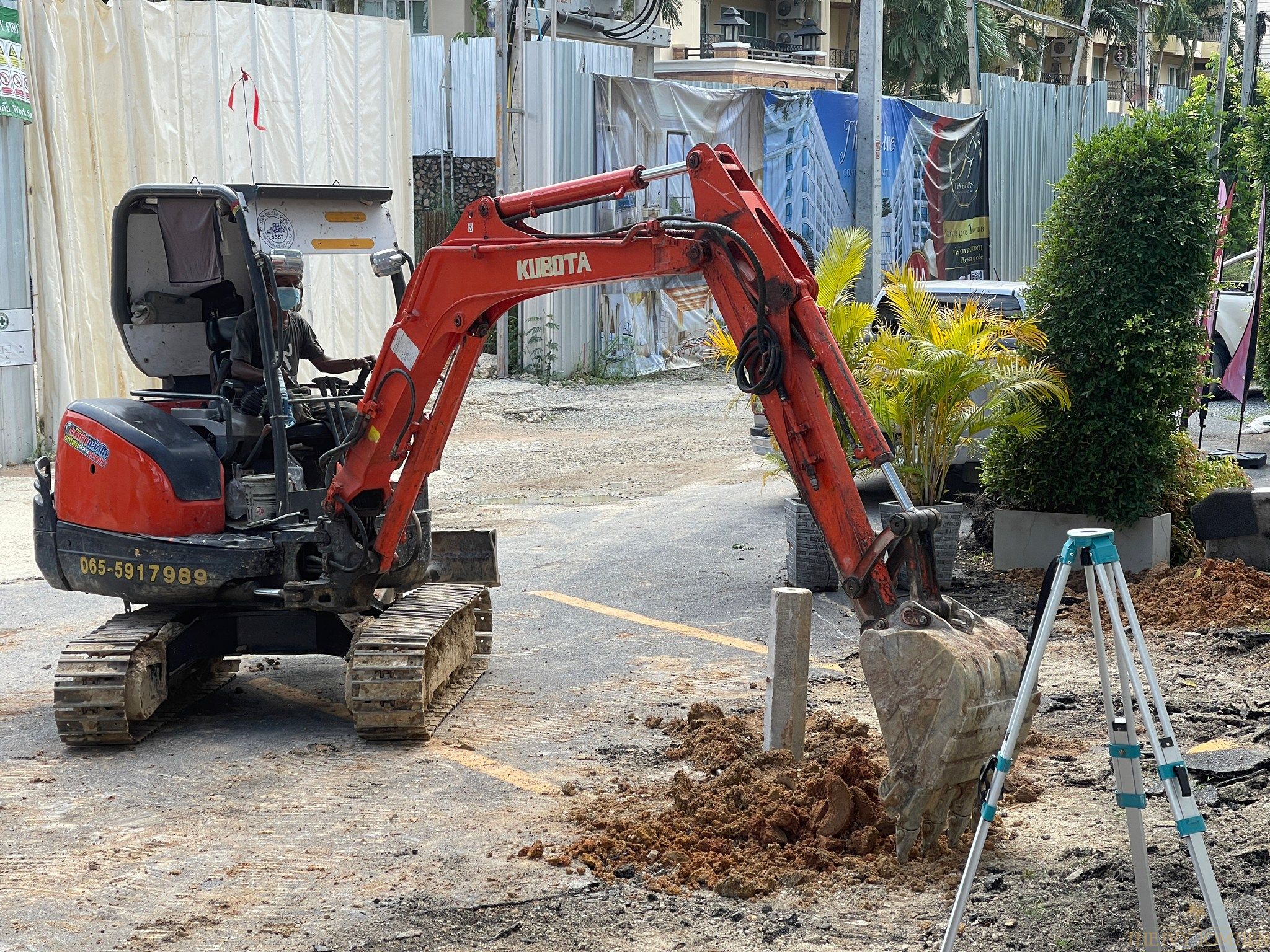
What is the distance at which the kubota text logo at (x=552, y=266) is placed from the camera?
6688 millimetres

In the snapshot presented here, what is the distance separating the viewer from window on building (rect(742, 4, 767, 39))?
51250mm

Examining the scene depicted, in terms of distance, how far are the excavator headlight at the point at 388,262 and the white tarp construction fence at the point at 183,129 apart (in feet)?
27.3

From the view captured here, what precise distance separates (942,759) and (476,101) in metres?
25.9

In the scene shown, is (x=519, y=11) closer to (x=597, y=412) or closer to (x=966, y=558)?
(x=597, y=412)

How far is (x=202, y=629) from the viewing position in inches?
308

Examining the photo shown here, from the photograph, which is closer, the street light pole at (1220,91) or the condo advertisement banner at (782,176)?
the street light pole at (1220,91)

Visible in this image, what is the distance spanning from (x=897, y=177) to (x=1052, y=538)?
56.2 ft

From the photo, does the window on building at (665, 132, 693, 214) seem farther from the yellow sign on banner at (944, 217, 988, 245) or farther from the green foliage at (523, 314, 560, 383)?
the yellow sign on banner at (944, 217, 988, 245)

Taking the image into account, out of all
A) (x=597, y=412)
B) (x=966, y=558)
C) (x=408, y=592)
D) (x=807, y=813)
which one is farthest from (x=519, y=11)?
(x=807, y=813)

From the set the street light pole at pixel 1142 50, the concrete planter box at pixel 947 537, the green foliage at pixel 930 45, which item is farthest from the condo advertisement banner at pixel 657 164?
the green foliage at pixel 930 45

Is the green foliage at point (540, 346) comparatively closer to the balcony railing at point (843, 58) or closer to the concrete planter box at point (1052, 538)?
the concrete planter box at point (1052, 538)

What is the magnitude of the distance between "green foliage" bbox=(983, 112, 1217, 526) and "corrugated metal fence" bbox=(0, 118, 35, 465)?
10555mm

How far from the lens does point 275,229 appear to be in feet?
26.2

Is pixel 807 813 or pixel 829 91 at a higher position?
pixel 829 91
